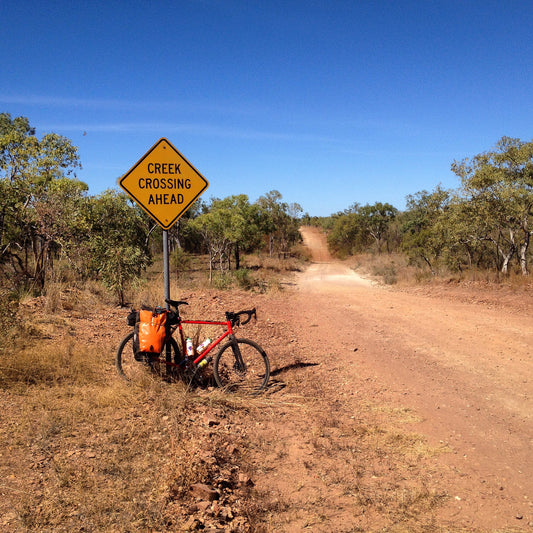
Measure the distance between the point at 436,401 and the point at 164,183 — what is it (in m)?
4.50

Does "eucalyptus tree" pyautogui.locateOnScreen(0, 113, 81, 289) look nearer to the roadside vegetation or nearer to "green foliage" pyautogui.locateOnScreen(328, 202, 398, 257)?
the roadside vegetation

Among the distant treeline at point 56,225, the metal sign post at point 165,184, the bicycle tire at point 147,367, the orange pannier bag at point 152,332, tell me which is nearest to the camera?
the orange pannier bag at point 152,332

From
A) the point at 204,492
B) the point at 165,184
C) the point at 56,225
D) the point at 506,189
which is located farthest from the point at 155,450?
the point at 506,189

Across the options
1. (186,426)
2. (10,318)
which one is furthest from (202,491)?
(10,318)

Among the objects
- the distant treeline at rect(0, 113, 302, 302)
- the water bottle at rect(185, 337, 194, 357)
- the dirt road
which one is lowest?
the dirt road

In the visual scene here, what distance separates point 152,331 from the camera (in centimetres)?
491

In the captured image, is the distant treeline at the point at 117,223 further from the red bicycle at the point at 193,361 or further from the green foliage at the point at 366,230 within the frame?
the green foliage at the point at 366,230

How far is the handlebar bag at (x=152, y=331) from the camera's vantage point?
4879 mm

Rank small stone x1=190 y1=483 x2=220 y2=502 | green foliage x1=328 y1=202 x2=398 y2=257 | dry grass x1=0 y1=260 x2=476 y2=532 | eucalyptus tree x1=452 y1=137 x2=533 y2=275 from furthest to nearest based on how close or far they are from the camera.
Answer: green foliage x1=328 y1=202 x2=398 y2=257 < eucalyptus tree x1=452 y1=137 x2=533 y2=275 < small stone x1=190 y1=483 x2=220 y2=502 < dry grass x1=0 y1=260 x2=476 y2=532

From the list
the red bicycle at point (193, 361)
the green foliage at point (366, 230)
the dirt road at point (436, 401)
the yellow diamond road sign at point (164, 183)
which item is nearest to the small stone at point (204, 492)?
the dirt road at point (436, 401)

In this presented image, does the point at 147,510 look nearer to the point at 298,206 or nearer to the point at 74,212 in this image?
the point at 74,212

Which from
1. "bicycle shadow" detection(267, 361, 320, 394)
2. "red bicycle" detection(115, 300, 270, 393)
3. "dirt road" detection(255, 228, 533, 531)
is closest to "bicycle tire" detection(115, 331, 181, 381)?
"red bicycle" detection(115, 300, 270, 393)

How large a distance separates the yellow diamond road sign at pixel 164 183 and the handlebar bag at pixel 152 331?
1.22 m

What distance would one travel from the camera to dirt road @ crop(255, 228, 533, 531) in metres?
3.36
